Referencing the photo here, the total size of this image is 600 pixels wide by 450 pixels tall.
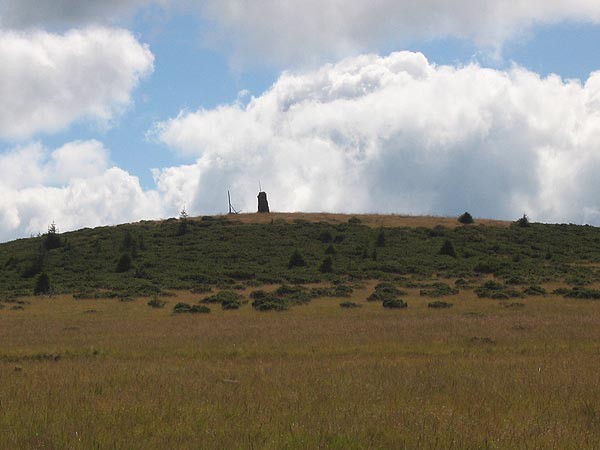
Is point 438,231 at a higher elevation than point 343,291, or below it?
higher

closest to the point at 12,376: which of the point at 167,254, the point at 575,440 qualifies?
the point at 575,440

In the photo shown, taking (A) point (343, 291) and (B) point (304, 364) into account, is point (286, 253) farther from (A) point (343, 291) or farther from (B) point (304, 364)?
(B) point (304, 364)

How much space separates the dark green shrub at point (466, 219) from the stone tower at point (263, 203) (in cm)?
3242

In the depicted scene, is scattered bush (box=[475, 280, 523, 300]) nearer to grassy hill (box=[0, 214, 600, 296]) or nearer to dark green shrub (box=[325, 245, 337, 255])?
grassy hill (box=[0, 214, 600, 296])

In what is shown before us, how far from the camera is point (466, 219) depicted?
79438 millimetres

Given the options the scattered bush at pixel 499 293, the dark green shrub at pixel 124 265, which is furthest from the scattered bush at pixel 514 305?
the dark green shrub at pixel 124 265

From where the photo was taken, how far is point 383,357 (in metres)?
13.5

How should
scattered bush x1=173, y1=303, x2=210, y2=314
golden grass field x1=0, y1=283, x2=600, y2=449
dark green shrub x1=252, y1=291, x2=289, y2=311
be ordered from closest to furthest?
1. golden grass field x1=0, y1=283, x2=600, y2=449
2. scattered bush x1=173, y1=303, x2=210, y2=314
3. dark green shrub x1=252, y1=291, x2=289, y2=311

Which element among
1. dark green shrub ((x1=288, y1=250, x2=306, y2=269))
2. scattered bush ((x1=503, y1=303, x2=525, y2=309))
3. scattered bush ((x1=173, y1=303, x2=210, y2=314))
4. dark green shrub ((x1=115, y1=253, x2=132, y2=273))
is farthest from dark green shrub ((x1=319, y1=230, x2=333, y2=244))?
scattered bush ((x1=503, y1=303, x2=525, y2=309))

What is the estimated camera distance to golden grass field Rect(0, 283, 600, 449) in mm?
7082

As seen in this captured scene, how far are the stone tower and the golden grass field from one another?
74975 mm

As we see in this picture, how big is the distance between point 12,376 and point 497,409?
30.9 feet

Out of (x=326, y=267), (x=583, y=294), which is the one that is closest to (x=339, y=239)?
(x=326, y=267)

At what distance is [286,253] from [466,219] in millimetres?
32666
